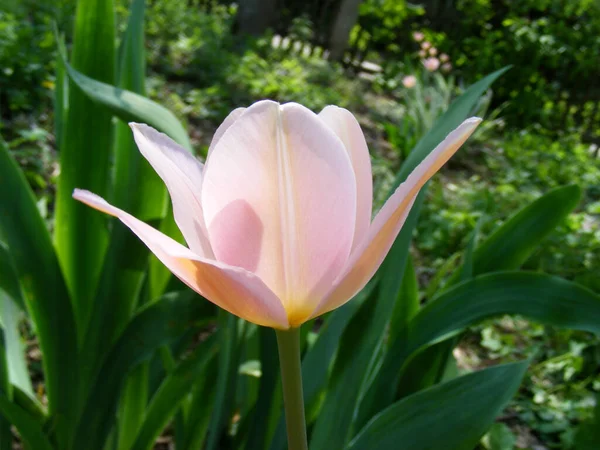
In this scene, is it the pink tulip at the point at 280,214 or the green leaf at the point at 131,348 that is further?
the green leaf at the point at 131,348

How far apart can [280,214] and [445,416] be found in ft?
1.35

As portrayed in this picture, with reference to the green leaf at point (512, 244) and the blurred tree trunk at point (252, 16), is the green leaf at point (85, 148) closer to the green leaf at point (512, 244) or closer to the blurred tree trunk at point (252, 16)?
the green leaf at point (512, 244)

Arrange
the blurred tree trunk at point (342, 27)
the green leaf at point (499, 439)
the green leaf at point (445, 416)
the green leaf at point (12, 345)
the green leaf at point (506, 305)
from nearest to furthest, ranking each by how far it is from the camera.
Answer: the green leaf at point (445, 416) → the green leaf at point (506, 305) → the green leaf at point (12, 345) → the green leaf at point (499, 439) → the blurred tree trunk at point (342, 27)

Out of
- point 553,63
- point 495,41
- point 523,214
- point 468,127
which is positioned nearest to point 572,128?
point 553,63

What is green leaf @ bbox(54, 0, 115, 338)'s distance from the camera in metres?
1.02

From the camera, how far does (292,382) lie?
414mm

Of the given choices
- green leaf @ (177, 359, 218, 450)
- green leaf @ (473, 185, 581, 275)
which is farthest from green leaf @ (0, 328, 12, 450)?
green leaf @ (473, 185, 581, 275)

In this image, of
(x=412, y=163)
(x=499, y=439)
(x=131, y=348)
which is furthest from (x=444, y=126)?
(x=499, y=439)

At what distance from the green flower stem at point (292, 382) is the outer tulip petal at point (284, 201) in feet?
0.04

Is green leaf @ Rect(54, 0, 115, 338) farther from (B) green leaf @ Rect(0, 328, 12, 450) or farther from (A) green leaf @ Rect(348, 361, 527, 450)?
(A) green leaf @ Rect(348, 361, 527, 450)

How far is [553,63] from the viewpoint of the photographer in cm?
627

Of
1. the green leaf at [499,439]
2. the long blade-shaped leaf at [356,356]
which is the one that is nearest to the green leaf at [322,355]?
the long blade-shaped leaf at [356,356]

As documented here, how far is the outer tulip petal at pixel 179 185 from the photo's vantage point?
1.34ft

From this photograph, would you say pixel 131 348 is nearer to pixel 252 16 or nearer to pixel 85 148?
pixel 85 148
